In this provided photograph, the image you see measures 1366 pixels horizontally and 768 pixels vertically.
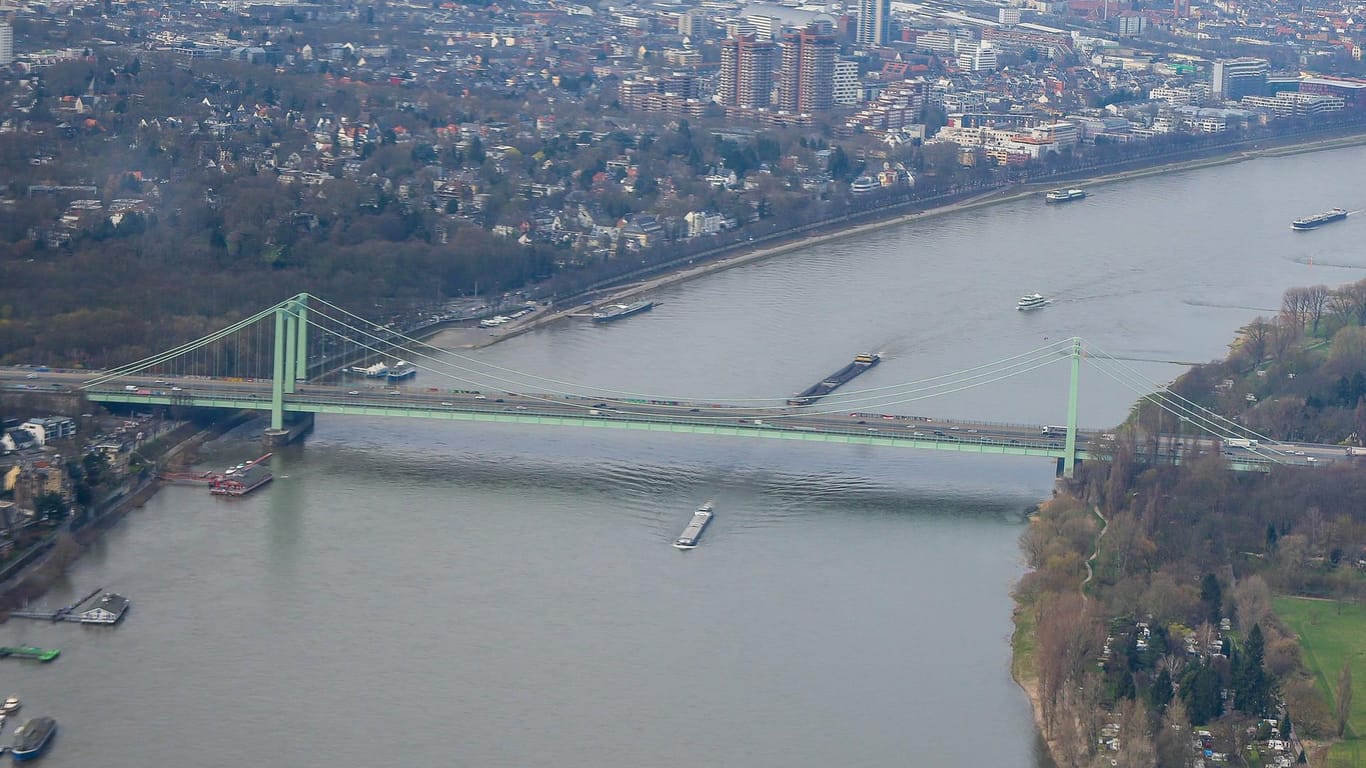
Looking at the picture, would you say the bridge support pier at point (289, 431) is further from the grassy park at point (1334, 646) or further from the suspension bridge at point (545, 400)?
the grassy park at point (1334, 646)

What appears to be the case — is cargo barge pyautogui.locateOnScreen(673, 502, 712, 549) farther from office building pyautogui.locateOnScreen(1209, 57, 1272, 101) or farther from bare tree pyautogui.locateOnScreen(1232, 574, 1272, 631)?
office building pyautogui.locateOnScreen(1209, 57, 1272, 101)

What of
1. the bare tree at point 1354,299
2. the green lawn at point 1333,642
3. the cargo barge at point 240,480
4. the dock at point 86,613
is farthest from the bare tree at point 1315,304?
the dock at point 86,613

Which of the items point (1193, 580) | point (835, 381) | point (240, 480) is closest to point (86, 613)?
point (240, 480)

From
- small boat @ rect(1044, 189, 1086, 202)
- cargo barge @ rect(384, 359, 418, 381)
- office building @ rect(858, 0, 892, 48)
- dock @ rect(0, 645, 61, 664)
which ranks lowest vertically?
dock @ rect(0, 645, 61, 664)

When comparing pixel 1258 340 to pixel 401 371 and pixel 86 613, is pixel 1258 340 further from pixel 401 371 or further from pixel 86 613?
pixel 86 613

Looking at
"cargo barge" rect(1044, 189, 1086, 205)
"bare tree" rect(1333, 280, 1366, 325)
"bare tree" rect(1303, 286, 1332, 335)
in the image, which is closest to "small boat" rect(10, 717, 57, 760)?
"bare tree" rect(1303, 286, 1332, 335)
